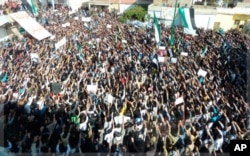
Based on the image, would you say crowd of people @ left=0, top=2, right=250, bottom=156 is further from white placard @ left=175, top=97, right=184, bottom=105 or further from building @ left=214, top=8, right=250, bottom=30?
building @ left=214, top=8, right=250, bottom=30

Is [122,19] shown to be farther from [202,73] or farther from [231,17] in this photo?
[202,73]

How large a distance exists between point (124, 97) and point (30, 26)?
12.6m

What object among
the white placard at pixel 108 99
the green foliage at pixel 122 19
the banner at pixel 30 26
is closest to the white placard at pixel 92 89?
the white placard at pixel 108 99

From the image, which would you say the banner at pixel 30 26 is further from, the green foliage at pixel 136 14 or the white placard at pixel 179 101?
the green foliage at pixel 136 14

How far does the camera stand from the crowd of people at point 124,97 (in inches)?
345

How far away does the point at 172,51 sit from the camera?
58.6ft

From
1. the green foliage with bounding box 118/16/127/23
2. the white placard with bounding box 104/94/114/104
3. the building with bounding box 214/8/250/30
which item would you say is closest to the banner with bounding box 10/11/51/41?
the white placard with bounding box 104/94/114/104

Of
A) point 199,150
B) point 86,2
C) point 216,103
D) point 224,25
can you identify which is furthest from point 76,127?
point 86,2

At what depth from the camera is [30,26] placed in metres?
21.4

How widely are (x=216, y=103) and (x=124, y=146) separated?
4249 millimetres

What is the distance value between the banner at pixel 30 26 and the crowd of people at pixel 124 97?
3.72 ft

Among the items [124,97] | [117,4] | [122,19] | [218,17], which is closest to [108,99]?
[124,97]

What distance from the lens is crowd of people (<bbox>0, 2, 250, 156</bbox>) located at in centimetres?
877

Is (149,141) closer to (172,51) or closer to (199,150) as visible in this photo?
(199,150)
